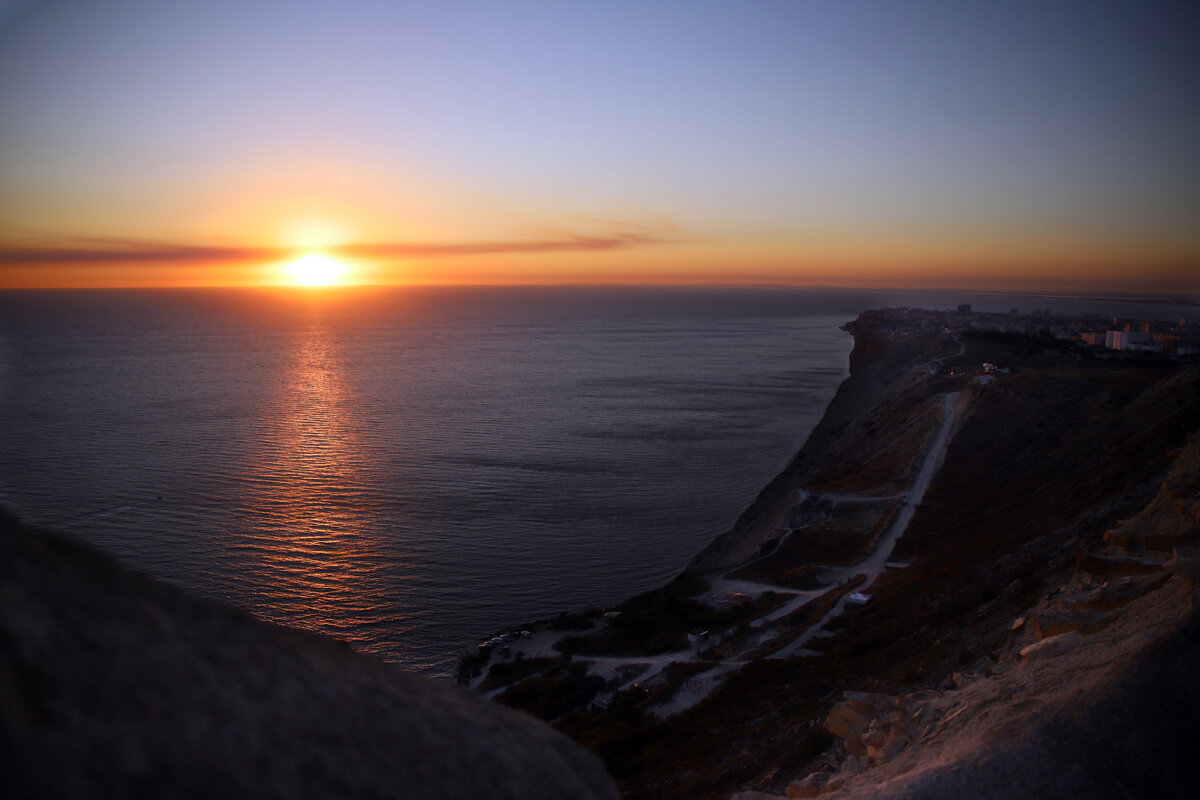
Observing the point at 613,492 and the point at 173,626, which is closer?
the point at 173,626

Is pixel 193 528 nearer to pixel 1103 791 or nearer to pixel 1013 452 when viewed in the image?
pixel 1103 791

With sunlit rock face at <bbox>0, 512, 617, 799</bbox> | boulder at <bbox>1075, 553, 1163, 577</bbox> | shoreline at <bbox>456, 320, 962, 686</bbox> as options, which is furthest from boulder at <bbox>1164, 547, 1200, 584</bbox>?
sunlit rock face at <bbox>0, 512, 617, 799</bbox>

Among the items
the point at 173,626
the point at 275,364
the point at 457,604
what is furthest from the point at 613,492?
the point at 275,364

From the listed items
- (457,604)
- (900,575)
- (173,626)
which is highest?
(173,626)

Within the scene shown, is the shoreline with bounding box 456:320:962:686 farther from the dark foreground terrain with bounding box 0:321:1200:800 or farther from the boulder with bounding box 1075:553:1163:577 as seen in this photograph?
the boulder with bounding box 1075:553:1163:577

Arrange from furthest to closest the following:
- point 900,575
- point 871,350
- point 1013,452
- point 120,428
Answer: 1. point 871,350
2. point 120,428
3. point 1013,452
4. point 900,575

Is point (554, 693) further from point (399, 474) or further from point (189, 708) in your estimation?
point (399, 474)

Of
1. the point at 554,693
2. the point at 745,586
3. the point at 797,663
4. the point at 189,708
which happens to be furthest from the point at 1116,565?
the point at 189,708

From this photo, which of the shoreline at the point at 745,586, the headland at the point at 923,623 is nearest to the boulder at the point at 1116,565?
the headland at the point at 923,623
